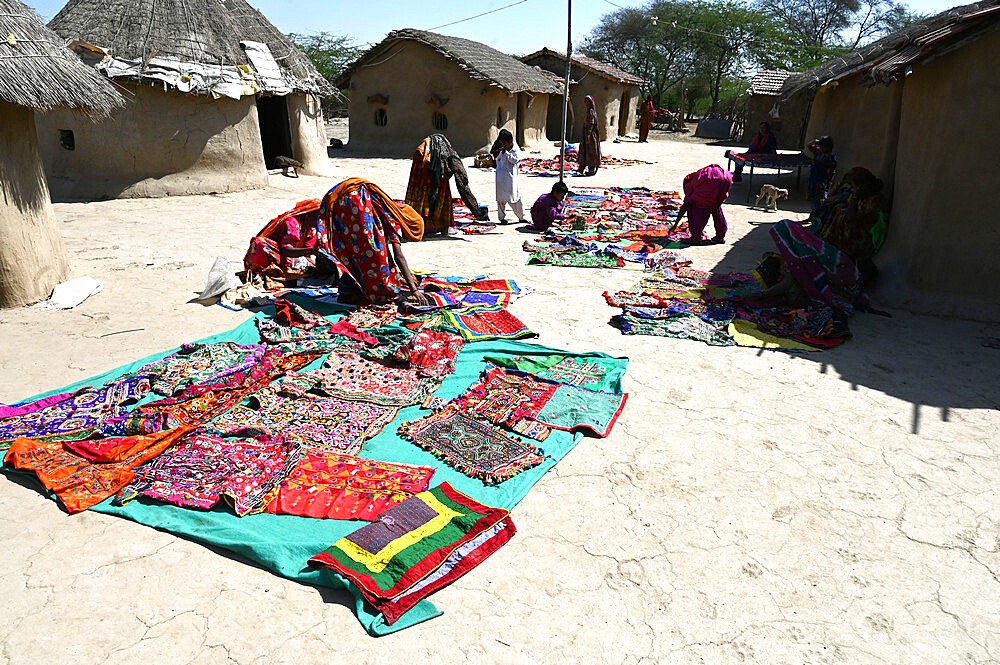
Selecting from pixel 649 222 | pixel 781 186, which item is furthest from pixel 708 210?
pixel 781 186

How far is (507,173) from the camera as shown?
386 inches

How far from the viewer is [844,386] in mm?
4648

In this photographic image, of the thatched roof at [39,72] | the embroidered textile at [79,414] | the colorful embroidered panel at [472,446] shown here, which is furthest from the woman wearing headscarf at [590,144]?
the embroidered textile at [79,414]

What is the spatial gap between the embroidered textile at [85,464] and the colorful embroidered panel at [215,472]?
0.20 feet

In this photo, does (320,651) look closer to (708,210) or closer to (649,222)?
(708,210)

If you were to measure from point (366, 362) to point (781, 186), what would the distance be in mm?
12880

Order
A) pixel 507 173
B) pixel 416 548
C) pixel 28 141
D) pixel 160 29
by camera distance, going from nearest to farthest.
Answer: pixel 416 548, pixel 28 141, pixel 507 173, pixel 160 29

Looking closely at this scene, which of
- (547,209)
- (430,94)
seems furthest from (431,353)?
(430,94)

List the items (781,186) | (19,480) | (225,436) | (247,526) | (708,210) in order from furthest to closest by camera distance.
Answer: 1. (781,186)
2. (708,210)
3. (225,436)
4. (19,480)
5. (247,526)

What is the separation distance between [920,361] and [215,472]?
5.04 metres

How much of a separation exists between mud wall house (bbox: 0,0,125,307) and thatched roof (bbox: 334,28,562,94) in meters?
13.1

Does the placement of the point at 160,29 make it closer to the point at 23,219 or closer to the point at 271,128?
the point at 271,128

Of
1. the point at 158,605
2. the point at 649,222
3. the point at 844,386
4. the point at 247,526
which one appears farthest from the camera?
the point at 649,222

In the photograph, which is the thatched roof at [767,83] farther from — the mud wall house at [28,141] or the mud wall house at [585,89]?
the mud wall house at [28,141]
